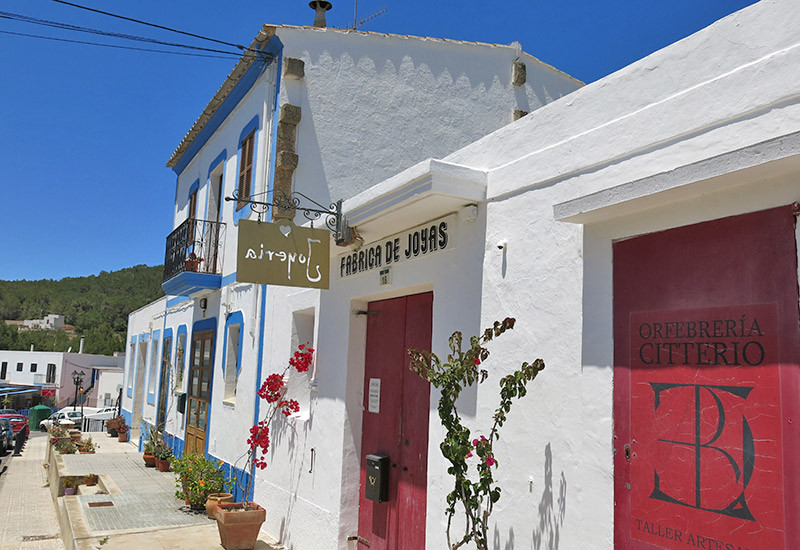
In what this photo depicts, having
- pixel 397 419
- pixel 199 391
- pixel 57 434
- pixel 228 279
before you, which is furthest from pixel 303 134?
pixel 57 434

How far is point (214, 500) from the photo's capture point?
8789 mm

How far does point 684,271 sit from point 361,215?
3173mm

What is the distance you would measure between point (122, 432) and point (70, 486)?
8.24 metres

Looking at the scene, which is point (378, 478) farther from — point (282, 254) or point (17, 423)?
point (17, 423)

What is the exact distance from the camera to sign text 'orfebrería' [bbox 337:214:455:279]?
18.2ft

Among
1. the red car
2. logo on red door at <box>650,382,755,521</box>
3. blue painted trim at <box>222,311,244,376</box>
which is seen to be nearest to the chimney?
blue painted trim at <box>222,311,244,376</box>

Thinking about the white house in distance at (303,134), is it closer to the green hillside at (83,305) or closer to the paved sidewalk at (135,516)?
the paved sidewalk at (135,516)

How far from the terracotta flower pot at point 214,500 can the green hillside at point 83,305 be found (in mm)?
56114

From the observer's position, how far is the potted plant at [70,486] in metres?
11.4

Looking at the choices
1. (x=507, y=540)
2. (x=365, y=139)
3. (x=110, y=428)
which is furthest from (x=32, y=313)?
(x=507, y=540)

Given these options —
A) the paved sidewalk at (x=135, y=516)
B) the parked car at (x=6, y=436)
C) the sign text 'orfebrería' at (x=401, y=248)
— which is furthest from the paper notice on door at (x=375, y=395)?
the parked car at (x=6, y=436)

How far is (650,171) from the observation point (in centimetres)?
377

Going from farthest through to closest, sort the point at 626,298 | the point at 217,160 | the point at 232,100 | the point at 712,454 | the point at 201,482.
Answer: the point at 217,160 < the point at 232,100 < the point at 201,482 < the point at 626,298 < the point at 712,454

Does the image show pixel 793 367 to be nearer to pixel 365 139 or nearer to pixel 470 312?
pixel 470 312
